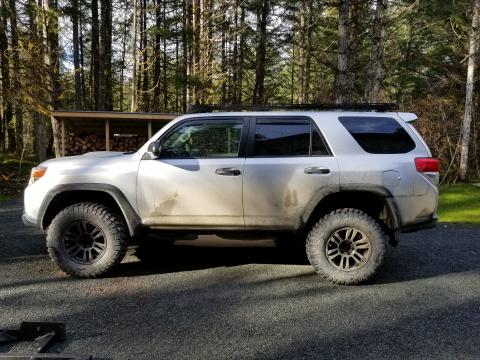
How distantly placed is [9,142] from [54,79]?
56.2 ft

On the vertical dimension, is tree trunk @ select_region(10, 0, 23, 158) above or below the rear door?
above

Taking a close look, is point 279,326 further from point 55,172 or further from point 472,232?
point 472,232

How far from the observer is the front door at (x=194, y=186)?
496 centimetres

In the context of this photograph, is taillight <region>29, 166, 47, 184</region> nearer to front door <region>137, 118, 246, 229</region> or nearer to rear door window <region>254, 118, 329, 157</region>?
front door <region>137, 118, 246, 229</region>

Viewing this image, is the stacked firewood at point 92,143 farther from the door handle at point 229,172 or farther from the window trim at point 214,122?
the door handle at point 229,172

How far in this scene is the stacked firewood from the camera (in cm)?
1594

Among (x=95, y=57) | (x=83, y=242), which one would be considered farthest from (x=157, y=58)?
(x=83, y=242)

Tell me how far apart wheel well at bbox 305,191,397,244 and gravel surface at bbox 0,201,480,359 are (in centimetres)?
69

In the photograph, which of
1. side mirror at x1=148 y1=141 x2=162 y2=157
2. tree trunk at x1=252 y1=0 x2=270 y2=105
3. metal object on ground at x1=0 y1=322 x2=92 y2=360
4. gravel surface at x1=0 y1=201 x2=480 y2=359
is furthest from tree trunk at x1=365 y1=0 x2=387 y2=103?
metal object on ground at x1=0 y1=322 x2=92 y2=360

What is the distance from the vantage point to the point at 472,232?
8.02 m

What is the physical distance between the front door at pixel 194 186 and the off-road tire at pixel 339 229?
933 mm

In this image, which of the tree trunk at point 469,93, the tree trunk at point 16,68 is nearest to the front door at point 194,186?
the tree trunk at point 16,68

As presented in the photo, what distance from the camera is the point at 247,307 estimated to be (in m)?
4.26

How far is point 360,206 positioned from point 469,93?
1296 centimetres
